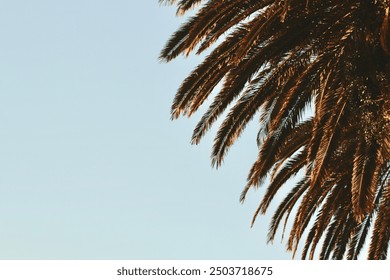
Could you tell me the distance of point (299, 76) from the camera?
860 cm

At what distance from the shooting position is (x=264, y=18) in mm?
7664

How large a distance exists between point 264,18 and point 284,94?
1569 mm

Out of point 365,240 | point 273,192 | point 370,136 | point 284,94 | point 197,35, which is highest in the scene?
point 197,35

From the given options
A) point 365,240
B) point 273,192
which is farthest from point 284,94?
point 365,240

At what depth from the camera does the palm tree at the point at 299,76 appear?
8.00m

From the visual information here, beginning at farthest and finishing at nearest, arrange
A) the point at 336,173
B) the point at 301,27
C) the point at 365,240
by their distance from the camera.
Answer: the point at 365,240 → the point at 336,173 → the point at 301,27

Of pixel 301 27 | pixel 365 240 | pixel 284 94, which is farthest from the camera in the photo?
pixel 365 240

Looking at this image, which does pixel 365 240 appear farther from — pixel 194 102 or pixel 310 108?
pixel 194 102

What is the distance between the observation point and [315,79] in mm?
8469

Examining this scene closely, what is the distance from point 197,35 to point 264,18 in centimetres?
108

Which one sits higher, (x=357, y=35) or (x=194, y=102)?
(x=357, y=35)

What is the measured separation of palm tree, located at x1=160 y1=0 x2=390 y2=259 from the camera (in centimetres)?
800

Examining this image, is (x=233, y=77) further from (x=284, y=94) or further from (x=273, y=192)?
(x=273, y=192)

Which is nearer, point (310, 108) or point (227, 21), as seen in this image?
point (227, 21)
